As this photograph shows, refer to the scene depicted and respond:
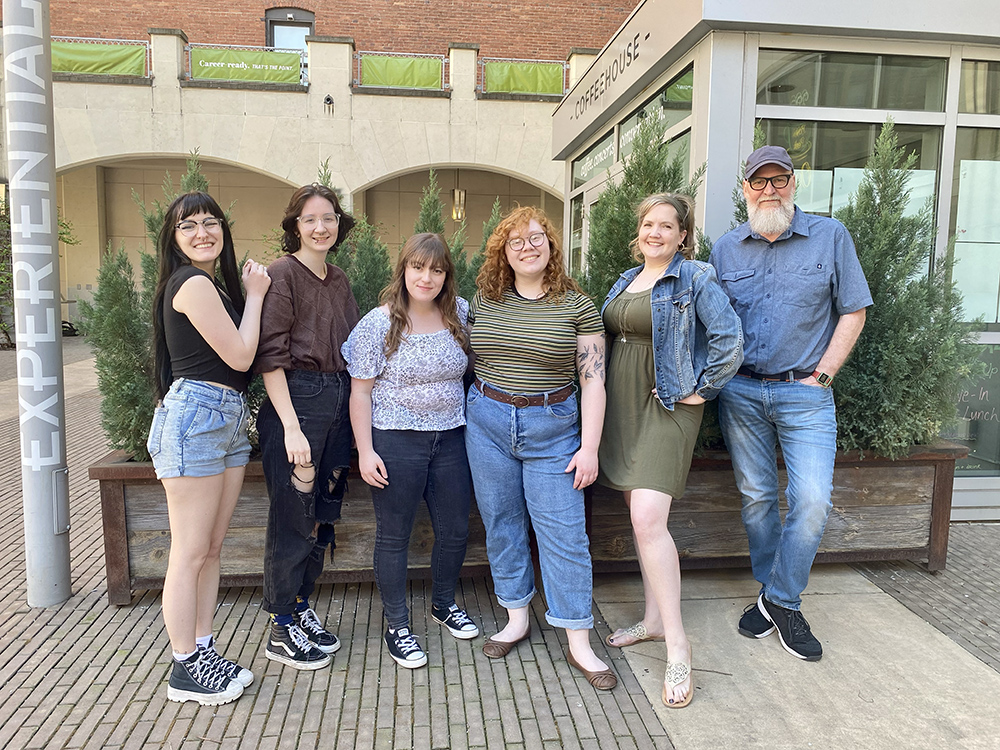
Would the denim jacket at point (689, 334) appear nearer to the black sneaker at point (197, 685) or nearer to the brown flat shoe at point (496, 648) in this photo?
the brown flat shoe at point (496, 648)

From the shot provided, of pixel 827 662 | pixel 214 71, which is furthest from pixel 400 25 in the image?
pixel 827 662

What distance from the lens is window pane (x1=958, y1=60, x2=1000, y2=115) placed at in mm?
4613

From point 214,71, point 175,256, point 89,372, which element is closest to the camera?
point 175,256

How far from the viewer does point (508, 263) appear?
113 inches

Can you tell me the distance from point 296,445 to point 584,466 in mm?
1134

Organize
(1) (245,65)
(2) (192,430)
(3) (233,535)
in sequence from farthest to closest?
(1) (245,65), (3) (233,535), (2) (192,430)

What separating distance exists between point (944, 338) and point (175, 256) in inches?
148

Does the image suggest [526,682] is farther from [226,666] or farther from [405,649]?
Answer: [226,666]

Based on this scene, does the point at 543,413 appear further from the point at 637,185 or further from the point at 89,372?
the point at 89,372

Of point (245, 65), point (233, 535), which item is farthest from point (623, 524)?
point (245, 65)

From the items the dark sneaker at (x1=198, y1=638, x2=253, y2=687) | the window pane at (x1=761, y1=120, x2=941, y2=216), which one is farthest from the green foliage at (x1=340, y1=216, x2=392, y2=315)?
the window pane at (x1=761, y1=120, x2=941, y2=216)

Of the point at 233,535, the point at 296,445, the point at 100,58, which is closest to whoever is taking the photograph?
the point at 296,445

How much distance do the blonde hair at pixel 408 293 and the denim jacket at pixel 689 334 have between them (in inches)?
32.3

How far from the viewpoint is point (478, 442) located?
9.29 ft
